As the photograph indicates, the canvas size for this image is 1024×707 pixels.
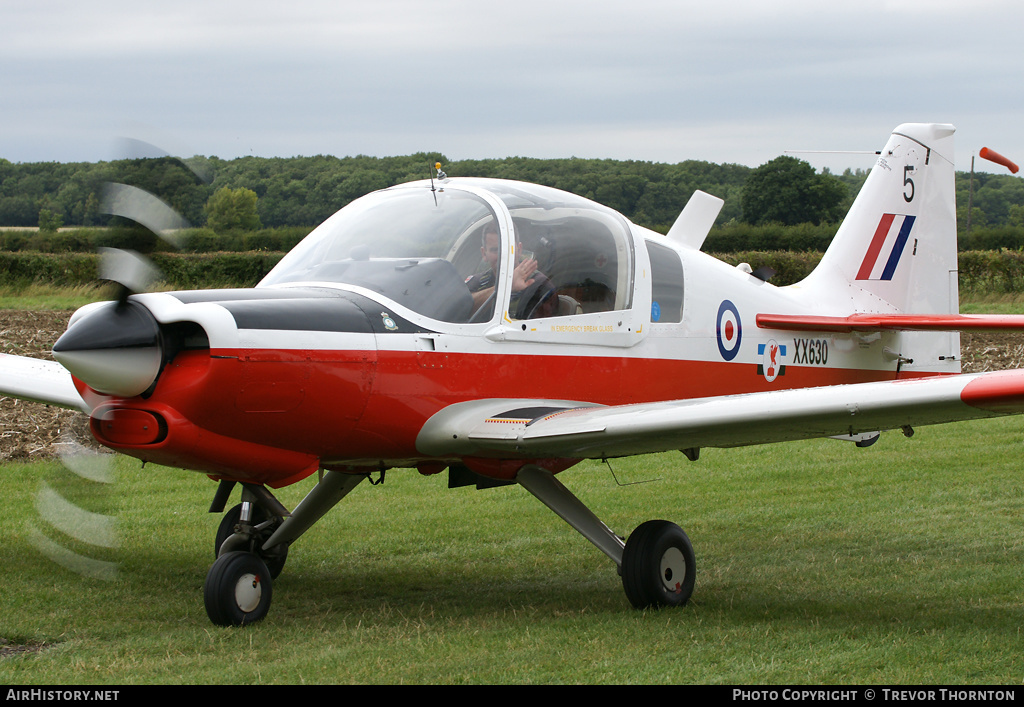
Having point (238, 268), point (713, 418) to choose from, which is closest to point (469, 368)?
point (713, 418)

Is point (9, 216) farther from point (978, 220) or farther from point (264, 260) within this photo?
point (978, 220)

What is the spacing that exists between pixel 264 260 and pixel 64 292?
485 cm

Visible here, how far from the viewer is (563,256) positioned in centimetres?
640

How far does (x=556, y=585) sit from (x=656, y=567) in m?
1.02

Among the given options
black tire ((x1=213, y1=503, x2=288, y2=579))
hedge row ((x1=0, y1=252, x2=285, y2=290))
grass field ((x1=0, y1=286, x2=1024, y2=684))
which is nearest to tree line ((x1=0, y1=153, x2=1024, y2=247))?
grass field ((x1=0, y1=286, x2=1024, y2=684))

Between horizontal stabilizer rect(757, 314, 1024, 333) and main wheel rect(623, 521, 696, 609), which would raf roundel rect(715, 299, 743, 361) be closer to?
horizontal stabilizer rect(757, 314, 1024, 333)

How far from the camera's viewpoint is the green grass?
4855 mm

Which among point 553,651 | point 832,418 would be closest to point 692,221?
point 832,418

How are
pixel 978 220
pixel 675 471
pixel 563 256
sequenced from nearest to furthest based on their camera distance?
pixel 563 256, pixel 675 471, pixel 978 220

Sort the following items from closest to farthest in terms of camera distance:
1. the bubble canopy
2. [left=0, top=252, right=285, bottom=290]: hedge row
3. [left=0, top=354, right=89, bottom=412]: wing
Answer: the bubble canopy, [left=0, top=354, right=89, bottom=412]: wing, [left=0, top=252, right=285, bottom=290]: hedge row

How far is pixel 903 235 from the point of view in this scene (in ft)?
29.4

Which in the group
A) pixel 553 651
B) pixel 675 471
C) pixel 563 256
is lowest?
pixel 675 471

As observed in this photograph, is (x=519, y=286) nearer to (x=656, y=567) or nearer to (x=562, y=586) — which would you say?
(x=656, y=567)
